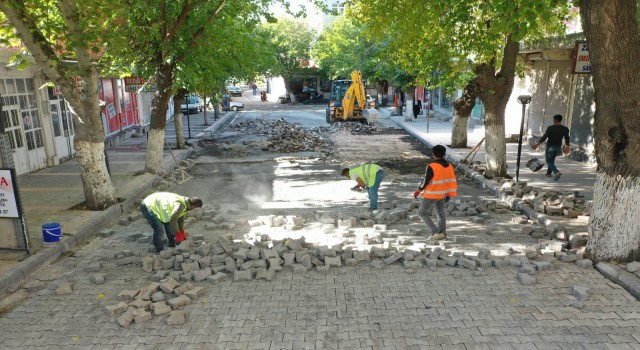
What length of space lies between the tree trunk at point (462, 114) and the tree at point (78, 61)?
37.5ft

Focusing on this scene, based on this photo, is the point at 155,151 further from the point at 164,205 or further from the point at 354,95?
the point at 354,95

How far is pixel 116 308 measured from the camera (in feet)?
17.4

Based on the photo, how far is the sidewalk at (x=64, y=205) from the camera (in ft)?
22.2

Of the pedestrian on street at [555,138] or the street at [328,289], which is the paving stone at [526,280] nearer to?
the street at [328,289]

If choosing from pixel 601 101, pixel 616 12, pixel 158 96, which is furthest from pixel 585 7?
pixel 158 96

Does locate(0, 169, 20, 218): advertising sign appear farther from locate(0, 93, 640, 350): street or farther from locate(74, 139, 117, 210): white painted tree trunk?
locate(74, 139, 117, 210): white painted tree trunk

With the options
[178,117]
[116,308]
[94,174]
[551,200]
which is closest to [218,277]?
[116,308]

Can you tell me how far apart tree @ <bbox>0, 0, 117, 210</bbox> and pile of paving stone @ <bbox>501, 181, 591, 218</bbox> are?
8579 millimetres

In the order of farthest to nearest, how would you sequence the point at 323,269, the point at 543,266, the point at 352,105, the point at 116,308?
the point at 352,105 → the point at 323,269 → the point at 543,266 → the point at 116,308

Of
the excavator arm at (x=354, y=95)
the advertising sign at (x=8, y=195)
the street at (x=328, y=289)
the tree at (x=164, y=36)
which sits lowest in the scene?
the street at (x=328, y=289)

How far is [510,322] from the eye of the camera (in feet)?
16.4

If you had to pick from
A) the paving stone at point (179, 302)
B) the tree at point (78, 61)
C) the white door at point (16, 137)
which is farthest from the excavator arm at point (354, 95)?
the paving stone at point (179, 302)

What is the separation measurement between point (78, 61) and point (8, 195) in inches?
131

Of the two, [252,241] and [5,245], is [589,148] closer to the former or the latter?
[252,241]
